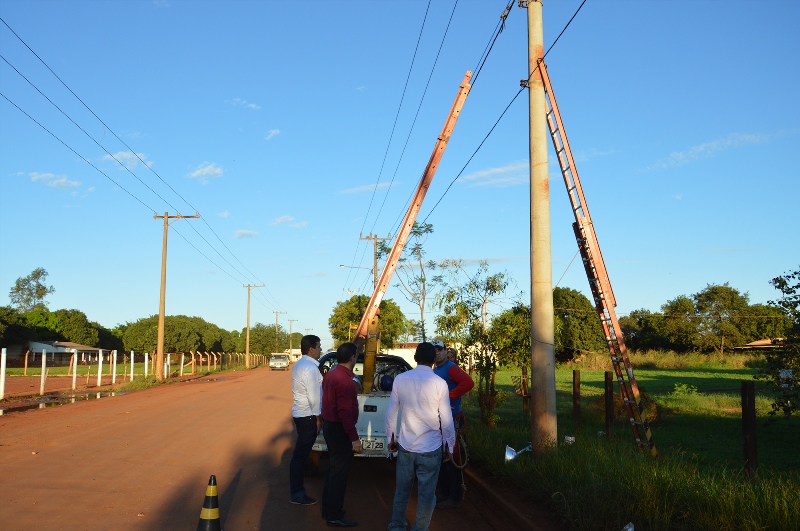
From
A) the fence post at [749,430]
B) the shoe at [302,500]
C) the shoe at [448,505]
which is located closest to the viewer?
the fence post at [749,430]

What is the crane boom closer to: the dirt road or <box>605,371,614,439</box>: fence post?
the dirt road

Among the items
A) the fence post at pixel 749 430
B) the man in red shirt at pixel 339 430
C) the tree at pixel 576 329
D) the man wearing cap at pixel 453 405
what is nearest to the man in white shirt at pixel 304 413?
the man in red shirt at pixel 339 430

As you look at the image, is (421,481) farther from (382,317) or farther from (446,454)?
(382,317)

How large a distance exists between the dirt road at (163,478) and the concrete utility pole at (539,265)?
1337 mm

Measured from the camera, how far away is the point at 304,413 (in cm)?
809

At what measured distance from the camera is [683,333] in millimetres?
62344

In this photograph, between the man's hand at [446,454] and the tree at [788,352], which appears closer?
the man's hand at [446,454]

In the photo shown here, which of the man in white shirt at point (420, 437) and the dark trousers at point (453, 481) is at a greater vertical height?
the man in white shirt at point (420, 437)

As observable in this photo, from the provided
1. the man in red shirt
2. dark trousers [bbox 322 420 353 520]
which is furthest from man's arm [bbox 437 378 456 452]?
dark trousers [bbox 322 420 353 520]

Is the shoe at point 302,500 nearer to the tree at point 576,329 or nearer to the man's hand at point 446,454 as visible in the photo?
the man's hand at point 446,454

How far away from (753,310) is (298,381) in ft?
189

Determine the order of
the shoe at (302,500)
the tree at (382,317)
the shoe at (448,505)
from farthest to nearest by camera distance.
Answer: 1. the tree at (382,317)
2. the shoe at (448,505)
3. the shoe at (302,500)

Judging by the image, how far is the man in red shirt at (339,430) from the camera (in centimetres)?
714

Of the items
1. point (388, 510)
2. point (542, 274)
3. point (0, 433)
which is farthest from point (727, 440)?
point (0, 433)
